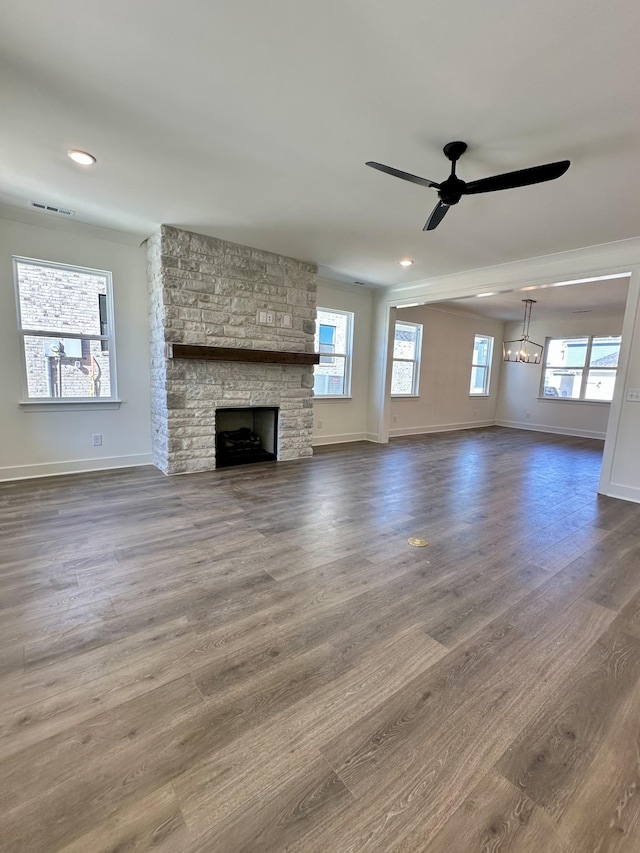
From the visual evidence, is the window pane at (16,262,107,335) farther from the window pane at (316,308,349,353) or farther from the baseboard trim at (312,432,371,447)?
the baseboard trim at (312,432,371,447)

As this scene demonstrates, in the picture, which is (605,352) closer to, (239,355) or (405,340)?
(405,340)

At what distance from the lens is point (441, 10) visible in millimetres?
1561

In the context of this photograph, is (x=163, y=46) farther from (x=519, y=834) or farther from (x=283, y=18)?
(x=519, y=834)

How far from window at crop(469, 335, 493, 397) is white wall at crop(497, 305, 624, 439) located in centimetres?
57

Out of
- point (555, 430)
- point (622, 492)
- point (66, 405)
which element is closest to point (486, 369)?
point (555, 430)

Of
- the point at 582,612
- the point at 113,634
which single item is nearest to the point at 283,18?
the point at 113,634

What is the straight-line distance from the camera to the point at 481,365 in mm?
9328

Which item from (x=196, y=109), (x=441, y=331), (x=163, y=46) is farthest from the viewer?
(x=441, y=331)

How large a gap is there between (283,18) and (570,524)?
395cm

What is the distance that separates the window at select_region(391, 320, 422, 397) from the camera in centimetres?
743

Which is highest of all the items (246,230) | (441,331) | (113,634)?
(246,230)

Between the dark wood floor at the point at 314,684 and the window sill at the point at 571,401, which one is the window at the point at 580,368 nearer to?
the window sill at the point at 571,401

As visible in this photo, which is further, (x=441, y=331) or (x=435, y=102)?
(x=441, y=331)

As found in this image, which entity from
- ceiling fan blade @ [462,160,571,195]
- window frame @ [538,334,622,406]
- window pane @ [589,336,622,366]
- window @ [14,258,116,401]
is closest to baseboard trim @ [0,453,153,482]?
window @ [14,258,116,401]
